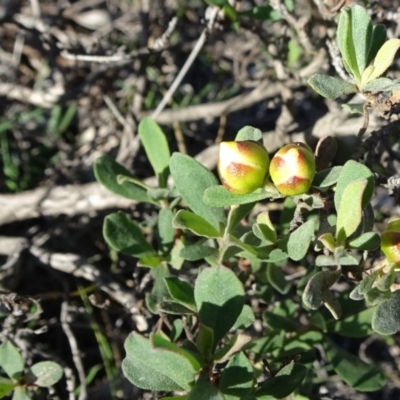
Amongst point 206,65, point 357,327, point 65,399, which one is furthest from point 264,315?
point 206,65

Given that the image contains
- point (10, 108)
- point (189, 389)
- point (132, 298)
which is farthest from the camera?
point (10, 108)

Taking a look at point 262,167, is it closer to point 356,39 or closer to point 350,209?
point 350,209

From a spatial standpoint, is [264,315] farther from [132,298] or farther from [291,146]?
[291,146]

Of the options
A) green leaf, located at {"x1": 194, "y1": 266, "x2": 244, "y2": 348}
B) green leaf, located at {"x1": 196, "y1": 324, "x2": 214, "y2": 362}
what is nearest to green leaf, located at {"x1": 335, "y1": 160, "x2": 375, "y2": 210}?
green leaf, located at {"x1": 194, "y1": 266, "x2": 244, "y2": 348}

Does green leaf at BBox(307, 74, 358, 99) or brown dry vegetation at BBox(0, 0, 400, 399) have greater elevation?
green leaf at BBox(307, 74, 358, 99)

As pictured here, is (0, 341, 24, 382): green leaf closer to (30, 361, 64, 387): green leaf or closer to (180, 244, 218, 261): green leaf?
(30, 361, 64, 387): green leaf

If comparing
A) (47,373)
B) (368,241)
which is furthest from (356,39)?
(47,373)
